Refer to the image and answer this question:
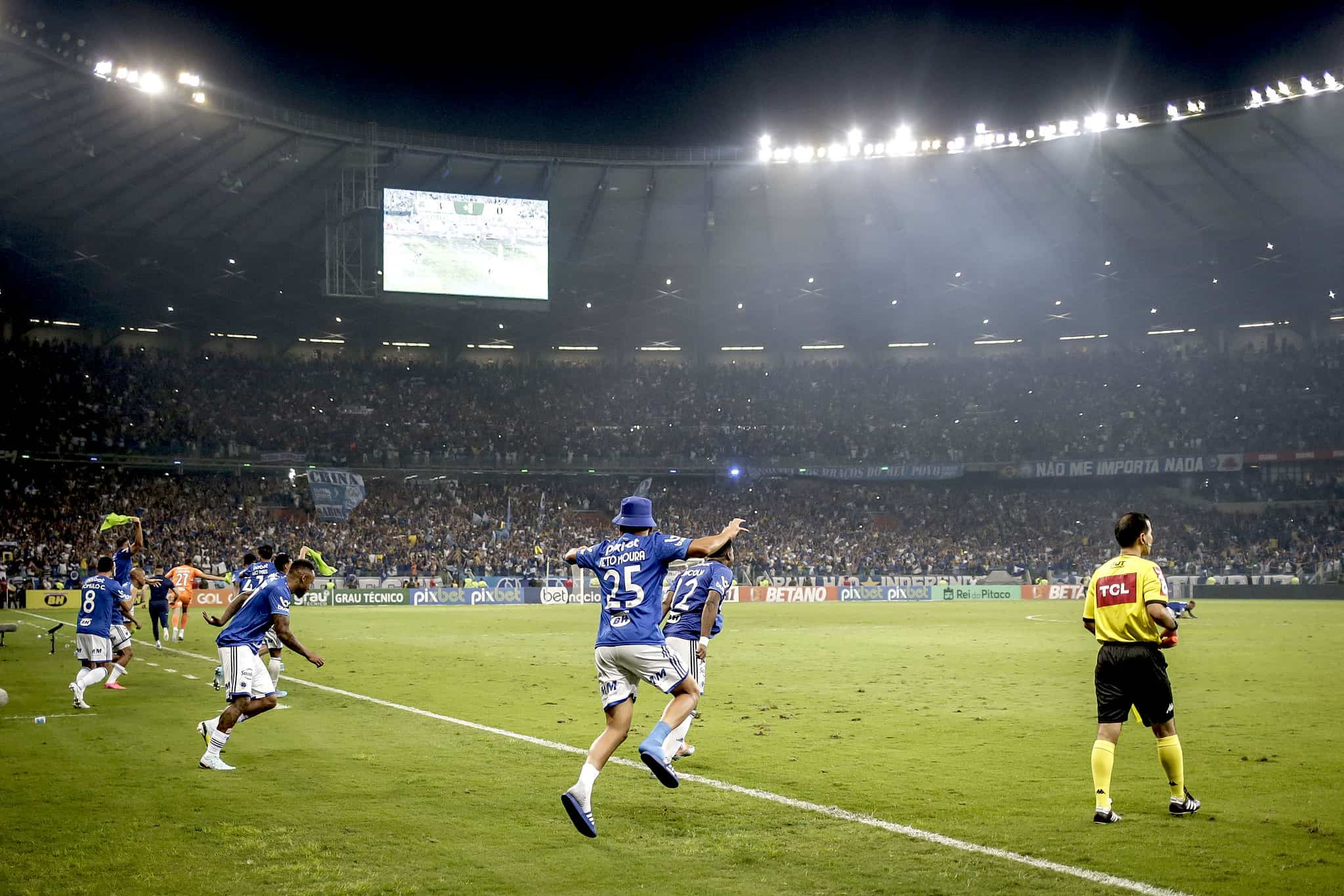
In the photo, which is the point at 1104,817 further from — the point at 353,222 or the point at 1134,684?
the point at 353,222

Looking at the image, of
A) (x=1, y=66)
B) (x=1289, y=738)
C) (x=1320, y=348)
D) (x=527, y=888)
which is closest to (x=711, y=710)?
(x=1289, y=738)

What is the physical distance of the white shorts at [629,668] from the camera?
26.4 feet

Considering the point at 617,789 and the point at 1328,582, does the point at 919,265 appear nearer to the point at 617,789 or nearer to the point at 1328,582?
the point at 1328,582

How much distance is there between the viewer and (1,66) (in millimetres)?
37188

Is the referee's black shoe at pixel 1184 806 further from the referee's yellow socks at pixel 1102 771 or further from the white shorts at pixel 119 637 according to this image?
the white shorts at pixel 119 637

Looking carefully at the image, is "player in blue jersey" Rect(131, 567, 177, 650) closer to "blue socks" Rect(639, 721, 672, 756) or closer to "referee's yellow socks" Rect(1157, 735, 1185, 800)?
"blue socks" Rect(639, 721, 672, 756)

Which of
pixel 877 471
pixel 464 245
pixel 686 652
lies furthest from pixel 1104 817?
pixel 877 471

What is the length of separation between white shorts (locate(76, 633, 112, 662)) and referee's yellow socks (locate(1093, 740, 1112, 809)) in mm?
13761

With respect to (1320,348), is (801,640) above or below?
below

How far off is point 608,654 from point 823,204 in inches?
2099

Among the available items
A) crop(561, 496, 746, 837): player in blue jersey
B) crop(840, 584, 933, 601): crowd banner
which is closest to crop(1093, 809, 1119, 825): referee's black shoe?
crop(561, 496, 746, 837): player in blue jersey

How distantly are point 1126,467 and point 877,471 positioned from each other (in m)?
14.1

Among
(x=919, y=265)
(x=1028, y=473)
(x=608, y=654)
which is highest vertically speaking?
(x=919, y=265)

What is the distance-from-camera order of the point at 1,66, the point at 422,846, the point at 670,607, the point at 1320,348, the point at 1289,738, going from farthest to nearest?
the point at 1320,348, the point at 1,66, the point at 1289,738, the point at 670,607, the point at 422,846
